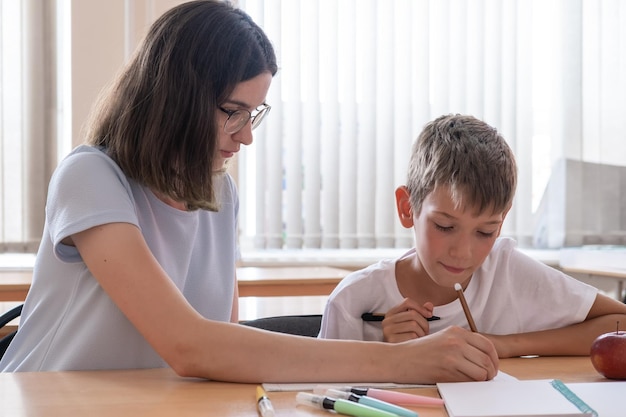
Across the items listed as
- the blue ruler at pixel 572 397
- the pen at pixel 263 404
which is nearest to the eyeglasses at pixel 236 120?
the pen at pixel 263 404

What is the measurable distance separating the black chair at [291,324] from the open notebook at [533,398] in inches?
22.4

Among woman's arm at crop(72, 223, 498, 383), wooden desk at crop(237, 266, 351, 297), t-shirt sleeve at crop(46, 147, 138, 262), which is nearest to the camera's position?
woman's arm at crop(72, 223, 498, 383)

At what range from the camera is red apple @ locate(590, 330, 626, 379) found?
3.43 feet

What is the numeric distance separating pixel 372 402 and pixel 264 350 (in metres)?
0.20

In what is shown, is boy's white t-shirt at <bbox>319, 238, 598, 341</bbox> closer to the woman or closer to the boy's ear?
the boy's ear

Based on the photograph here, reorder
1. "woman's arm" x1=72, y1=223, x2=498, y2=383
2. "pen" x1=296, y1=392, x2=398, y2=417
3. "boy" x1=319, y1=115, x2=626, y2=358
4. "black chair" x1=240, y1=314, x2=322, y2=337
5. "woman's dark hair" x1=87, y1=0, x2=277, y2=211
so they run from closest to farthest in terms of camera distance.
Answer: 1. "pen" x1=296, y1=392, x2=398, y2=417
2. "woman's arm" x1=72, y1=223, x2=498, y2=383
3. "woman's dark hair" x1=87, y1=0, x2=277, y2=211
4. "boy" x1=319, y1=115, x2=626, y2=358
5. "black chair" x1=240, y1=314, x2=322, y2=337

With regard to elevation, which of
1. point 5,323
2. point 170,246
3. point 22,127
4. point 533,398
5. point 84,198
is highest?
point 22,127

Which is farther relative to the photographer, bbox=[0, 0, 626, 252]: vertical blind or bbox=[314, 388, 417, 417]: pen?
bbox=[0, 0, 626, 252]: vertical blind

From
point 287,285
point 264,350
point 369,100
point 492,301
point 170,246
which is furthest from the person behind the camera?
point 369,100

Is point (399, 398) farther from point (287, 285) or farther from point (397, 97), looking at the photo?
point (397, 97)

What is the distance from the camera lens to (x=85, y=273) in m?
1.21

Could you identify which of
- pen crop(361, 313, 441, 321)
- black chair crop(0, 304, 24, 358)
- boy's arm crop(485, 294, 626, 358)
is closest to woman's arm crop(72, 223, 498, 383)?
boy's arm crop(485, 294, 626, 358)

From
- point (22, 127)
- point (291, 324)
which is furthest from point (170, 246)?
point (22, 127)

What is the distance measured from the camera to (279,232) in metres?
3.67
